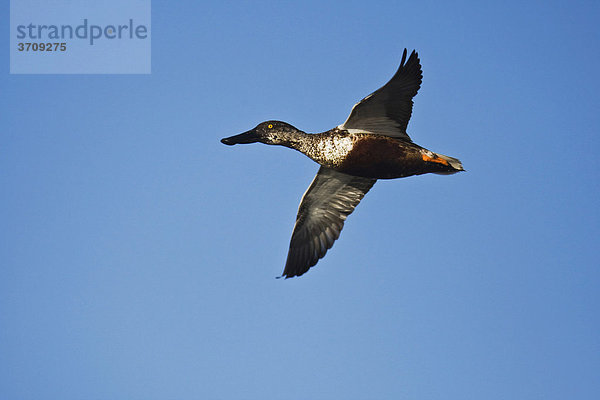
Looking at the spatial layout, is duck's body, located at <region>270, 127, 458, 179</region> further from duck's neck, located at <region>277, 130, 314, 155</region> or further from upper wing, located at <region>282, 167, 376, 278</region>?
upper wing, located at <region>282, 167, 376, 278</region>

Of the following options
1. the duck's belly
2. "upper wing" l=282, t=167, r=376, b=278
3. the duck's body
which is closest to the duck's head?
the duck's body

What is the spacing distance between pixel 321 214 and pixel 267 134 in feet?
6.14

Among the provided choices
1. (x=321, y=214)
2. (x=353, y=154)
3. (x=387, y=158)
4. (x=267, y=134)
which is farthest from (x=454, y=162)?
(x=267, y=134)

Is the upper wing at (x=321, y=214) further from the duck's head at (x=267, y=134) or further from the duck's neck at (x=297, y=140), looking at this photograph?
the duck's head at (x=267, y=134)

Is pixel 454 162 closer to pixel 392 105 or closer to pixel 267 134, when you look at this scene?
pixel 392 105

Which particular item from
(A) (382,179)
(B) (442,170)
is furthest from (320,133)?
(B) (442,170)

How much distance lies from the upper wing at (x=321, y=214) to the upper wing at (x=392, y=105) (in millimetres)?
1559

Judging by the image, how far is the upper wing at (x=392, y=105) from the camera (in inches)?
377

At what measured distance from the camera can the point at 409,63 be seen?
376 inches

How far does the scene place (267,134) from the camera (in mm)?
11188

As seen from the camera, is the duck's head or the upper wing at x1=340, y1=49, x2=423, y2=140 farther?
the duck's head

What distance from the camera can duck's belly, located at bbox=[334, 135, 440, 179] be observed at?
997 cm

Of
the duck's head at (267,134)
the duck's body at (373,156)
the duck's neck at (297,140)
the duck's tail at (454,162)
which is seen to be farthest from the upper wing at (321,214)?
the duck's tail at (454,162)

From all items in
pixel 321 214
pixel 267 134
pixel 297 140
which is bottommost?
pixel 321 214
